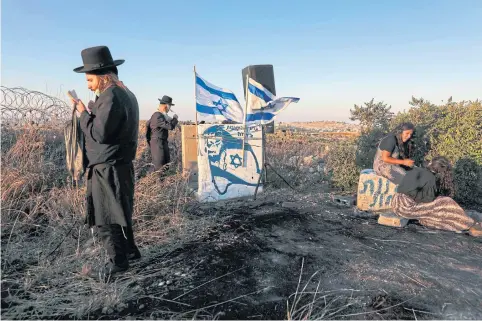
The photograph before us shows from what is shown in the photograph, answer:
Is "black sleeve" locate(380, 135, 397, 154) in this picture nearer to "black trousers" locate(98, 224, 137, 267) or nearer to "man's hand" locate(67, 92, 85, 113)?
"black trousers" locate(98, 224, 137, 267)

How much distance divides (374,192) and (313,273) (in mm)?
2829

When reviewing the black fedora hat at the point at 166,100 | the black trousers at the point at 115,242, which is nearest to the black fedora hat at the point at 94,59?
the black trousers at the point at 115,242

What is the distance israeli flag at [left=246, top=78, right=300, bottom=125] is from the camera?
243 inches

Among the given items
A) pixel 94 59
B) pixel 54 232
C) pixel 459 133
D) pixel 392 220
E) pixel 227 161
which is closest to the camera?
pixel 94 59

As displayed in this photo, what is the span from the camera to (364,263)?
131 inches

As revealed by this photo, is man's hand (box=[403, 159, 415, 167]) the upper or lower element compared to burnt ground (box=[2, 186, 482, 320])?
upper

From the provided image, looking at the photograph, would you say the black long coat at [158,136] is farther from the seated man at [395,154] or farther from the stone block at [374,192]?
the seated man at [395,154]

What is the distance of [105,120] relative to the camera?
2.65 m

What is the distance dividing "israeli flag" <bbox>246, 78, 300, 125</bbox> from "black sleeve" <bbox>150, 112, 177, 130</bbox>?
161 cm

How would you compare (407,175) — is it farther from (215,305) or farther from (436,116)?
(215,305)

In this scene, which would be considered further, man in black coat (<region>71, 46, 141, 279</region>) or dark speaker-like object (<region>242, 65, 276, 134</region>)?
dark speaker-like object (<region>242, 65, 276, 134</region>)

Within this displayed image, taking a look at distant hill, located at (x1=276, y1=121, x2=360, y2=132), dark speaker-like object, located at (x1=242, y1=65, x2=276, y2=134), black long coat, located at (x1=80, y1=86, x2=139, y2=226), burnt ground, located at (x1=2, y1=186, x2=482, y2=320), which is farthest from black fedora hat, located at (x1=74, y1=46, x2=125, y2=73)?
distant hill, located at (x1=276, y1=121, x2=360, y2=132)

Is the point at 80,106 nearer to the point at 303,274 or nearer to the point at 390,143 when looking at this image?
the point at 303,274

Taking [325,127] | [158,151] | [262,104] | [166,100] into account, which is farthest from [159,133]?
[325,127]
